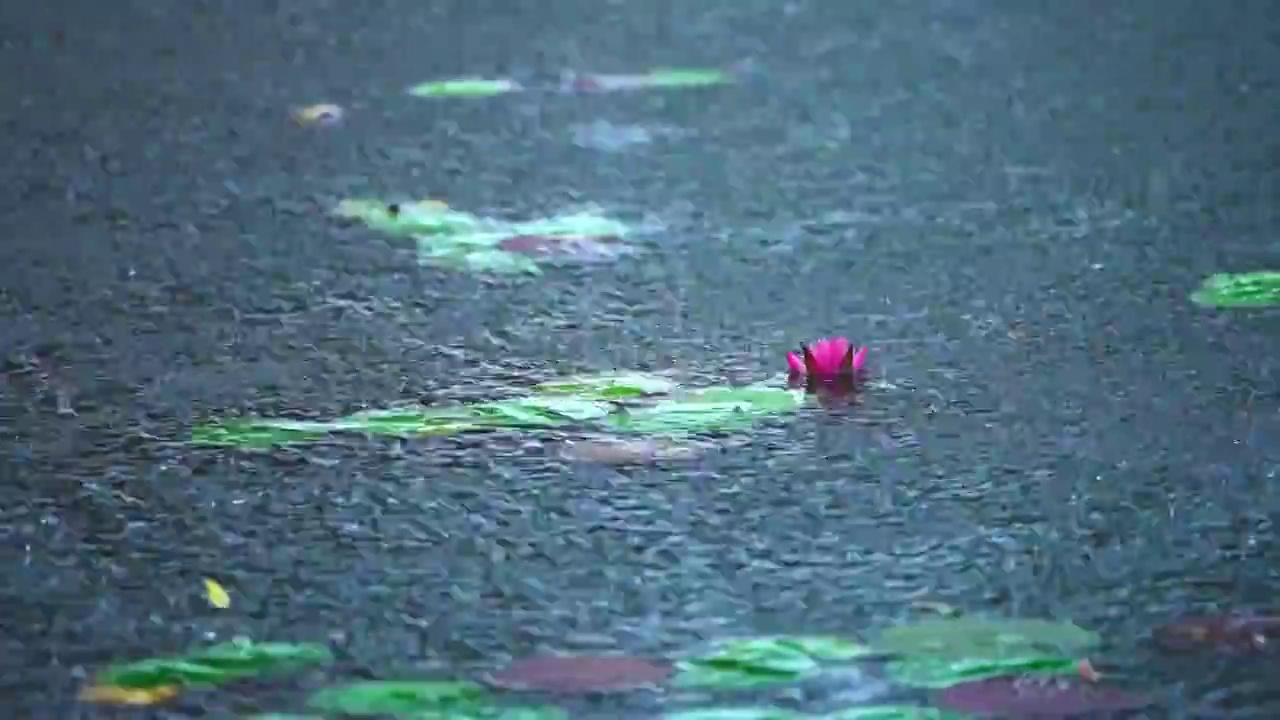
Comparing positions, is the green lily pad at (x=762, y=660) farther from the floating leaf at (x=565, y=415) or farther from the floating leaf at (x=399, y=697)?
the floating leaf at (x=565, y=415)

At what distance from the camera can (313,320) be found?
2.07m

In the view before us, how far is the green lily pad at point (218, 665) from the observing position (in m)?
1.29

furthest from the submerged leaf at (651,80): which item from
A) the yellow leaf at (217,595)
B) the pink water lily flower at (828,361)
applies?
the yellow leaf at (217,595)

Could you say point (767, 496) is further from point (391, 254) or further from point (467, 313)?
point (391, 254)

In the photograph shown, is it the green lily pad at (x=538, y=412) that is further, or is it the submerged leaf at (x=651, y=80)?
the submerged leaf at (x=651, y=80)

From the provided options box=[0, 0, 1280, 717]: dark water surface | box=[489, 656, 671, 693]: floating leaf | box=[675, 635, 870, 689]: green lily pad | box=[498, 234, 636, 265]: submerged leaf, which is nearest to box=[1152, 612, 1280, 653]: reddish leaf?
box=[0, 0, 1280, 717]: dark water surface

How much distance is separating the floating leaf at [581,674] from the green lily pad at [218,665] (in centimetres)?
11

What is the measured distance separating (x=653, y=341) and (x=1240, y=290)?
545 mm

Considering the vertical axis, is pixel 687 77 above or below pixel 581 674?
above

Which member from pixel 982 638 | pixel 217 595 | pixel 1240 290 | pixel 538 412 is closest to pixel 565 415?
pixel 538 412

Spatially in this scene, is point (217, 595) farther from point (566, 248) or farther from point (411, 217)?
point (411, 217)

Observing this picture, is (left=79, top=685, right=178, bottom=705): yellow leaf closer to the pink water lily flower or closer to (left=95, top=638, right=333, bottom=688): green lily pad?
(left=95, top=638, right=333, bottom=688): green lily pad

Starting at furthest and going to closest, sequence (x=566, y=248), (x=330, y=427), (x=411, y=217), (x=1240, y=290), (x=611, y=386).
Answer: (x=411, y=217) → (x=566, y=248) → (x=1240, y=290) → (x=611, y=386) → (x=330, y=427)

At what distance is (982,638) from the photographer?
1.34 meters
